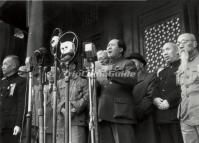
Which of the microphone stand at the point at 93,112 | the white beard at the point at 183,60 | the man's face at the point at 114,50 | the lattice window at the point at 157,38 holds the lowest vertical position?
the microphone stand at the point at 93,112

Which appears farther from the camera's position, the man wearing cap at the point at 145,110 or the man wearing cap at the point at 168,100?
the man wearing cap at the point at 145,110

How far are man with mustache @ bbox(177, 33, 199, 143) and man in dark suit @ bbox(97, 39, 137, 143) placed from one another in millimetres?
594

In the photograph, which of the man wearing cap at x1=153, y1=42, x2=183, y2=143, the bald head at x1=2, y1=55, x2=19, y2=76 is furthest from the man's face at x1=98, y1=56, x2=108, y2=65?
the bald head at x1=2, y1=55, x2=19, y2=76

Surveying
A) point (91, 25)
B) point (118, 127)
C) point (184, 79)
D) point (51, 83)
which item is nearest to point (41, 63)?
point (51, 83)

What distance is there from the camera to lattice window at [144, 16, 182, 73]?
6770 millimetres

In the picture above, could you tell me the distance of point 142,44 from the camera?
23.7ft

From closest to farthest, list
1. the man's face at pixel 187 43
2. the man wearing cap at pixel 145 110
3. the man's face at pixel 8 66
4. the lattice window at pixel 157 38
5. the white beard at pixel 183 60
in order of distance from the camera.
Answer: the white beard at pixel 183 60, the man's face at pixel 187 43, the man wearing cap at pixel 145 110, the man's face at pixel 8 66, the lattice window at pixel 157 38

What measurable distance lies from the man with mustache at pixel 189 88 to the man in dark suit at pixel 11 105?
2.25 m

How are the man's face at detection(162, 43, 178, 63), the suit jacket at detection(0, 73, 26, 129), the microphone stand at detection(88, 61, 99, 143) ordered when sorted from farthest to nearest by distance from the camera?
the suit jacket at detection(0, 73, 26, 129), the man's face at detection(162, 43, 178, 63), the microphone stand at detection(88, 61, 99, 143)

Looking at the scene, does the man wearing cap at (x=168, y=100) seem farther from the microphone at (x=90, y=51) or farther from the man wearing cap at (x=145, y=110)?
the microphone at (x=90, y=51)

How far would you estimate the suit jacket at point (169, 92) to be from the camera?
4891 mm

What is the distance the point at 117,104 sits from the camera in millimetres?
4898

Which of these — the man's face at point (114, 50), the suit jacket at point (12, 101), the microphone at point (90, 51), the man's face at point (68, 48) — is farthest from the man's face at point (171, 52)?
the suit jacket at point (12, 101)

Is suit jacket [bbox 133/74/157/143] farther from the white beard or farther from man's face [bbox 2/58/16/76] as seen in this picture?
man's face [bbox 2/58/16/76]
